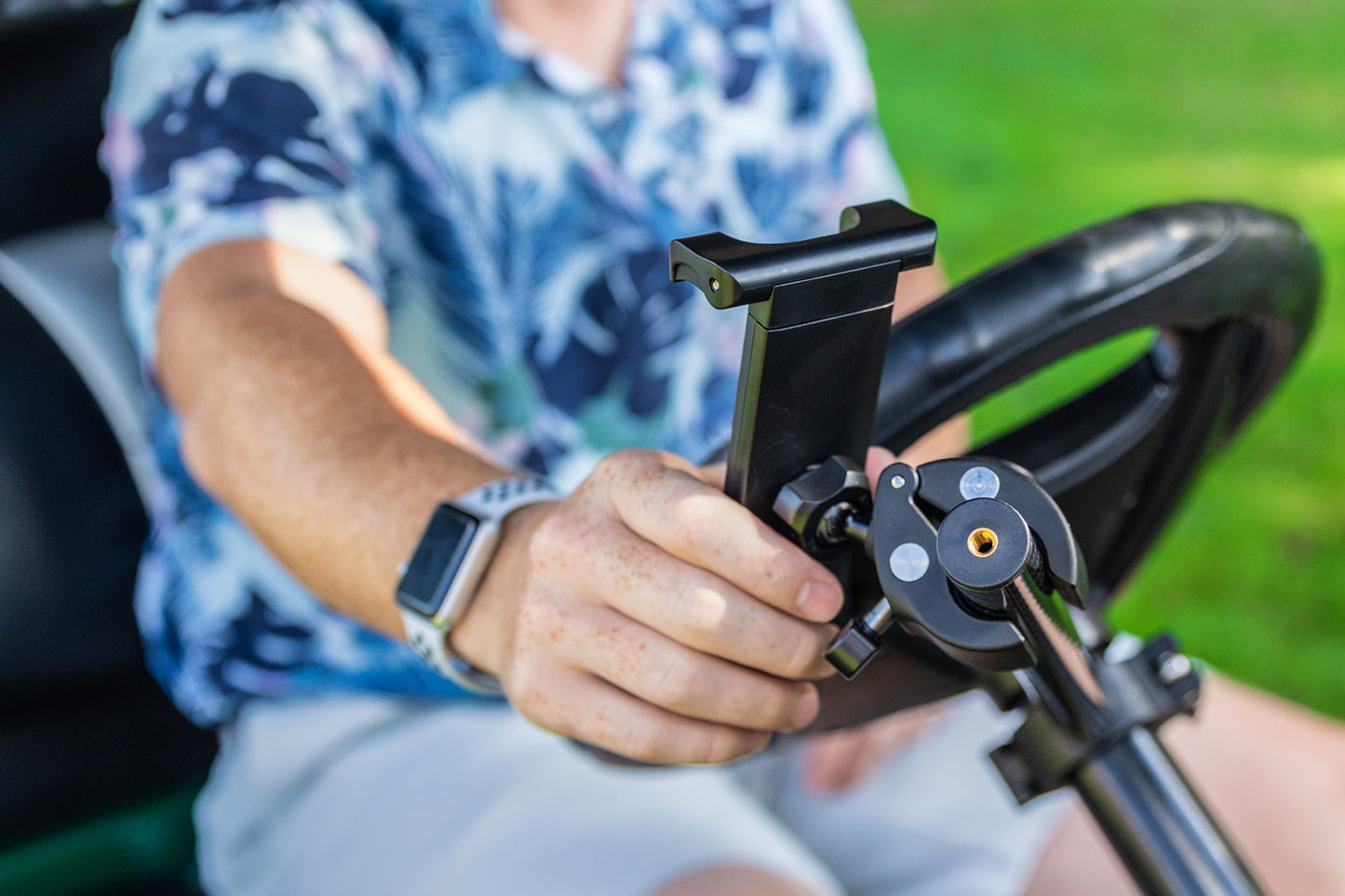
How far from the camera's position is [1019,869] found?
3.55ft

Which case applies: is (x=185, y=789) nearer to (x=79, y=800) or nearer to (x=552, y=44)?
(x=79, y=800)

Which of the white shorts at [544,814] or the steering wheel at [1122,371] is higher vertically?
the steering wheel at [1122,371]

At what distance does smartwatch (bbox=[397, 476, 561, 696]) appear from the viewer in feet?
2.46

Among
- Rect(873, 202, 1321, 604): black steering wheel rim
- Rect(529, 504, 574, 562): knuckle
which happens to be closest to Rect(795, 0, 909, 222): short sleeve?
Rect(873, 202, 1321, 604): black steering wheel rim

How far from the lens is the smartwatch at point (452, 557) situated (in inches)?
29.5

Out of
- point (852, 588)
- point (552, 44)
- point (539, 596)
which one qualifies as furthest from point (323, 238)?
point (852, 588)

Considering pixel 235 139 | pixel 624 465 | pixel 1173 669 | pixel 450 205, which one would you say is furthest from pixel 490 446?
pixel 1173 669

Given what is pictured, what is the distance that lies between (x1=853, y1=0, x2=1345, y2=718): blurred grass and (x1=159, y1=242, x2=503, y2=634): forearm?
1183mm

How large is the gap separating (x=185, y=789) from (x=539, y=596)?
2.26 feet

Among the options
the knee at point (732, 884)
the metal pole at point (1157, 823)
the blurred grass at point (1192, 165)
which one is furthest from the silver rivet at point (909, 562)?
the blurred grass at point (1192, 165)

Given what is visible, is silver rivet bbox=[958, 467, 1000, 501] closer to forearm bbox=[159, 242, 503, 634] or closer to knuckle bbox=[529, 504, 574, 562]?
knuckle bbox=[529, 504, 574, 562]

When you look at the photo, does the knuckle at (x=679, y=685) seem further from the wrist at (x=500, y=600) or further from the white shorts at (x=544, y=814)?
the white shorts at (x=544, y=814)

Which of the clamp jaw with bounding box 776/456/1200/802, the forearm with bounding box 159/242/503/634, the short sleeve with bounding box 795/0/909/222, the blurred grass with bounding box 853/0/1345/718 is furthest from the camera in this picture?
the blurred grass with bounding box 853/0/1345/718

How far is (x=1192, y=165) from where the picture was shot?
396 centimetres
